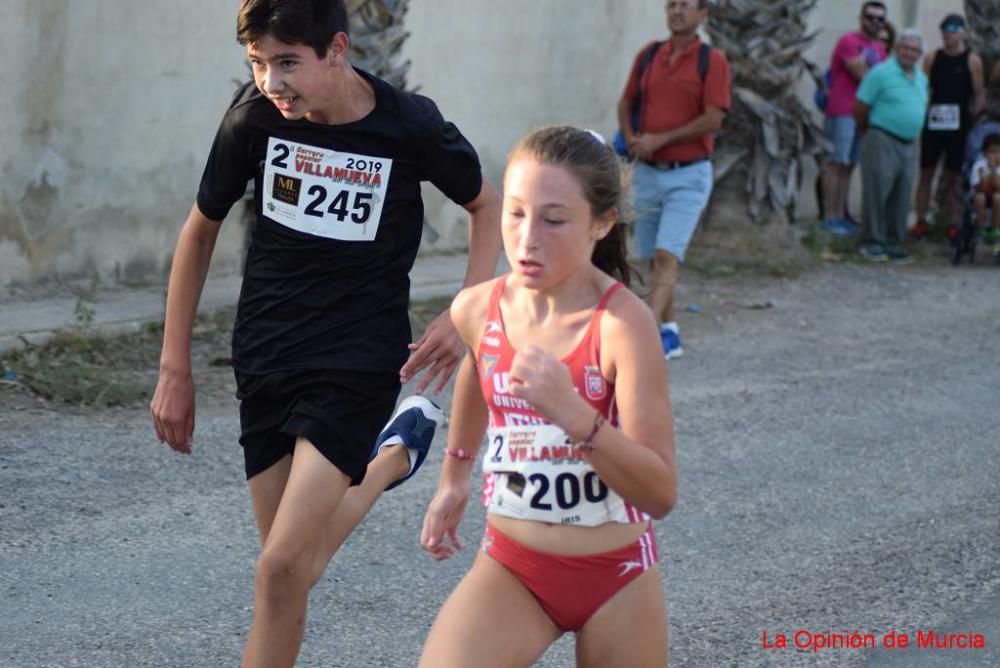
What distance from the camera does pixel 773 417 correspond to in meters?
7.68

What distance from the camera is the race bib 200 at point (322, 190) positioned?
12.9ft

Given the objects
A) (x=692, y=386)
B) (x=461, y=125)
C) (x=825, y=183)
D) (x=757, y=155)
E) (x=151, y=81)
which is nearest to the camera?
(x=692, y=386)

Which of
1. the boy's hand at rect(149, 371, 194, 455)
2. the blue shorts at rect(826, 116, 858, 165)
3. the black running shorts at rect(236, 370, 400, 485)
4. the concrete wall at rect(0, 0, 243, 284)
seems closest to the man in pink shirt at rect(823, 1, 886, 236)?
the blue shorts at rect(826, 116, 858, 165)

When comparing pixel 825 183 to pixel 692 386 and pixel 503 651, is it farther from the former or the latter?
pixel 503 651

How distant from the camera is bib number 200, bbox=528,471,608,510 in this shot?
10.3 feet

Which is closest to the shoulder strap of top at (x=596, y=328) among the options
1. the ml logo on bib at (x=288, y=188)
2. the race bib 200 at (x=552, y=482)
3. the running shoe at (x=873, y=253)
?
the race bib 200 at (x=552, y=482)

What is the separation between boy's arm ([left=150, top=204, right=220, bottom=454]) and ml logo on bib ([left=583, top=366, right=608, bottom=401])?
1.32 meters

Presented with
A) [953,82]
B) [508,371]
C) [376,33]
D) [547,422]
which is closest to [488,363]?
[508,371]

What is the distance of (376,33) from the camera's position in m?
9.99

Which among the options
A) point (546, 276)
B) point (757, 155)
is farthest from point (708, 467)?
point (757, 155)

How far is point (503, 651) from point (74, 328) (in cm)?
561

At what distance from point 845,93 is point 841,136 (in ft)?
1.39

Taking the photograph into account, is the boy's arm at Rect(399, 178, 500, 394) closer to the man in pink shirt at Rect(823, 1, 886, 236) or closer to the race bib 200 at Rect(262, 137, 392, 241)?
the race bib 200 at Rect(262, 137, 392, 241)

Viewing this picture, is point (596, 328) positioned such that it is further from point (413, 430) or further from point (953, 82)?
A: point (953, 82)
